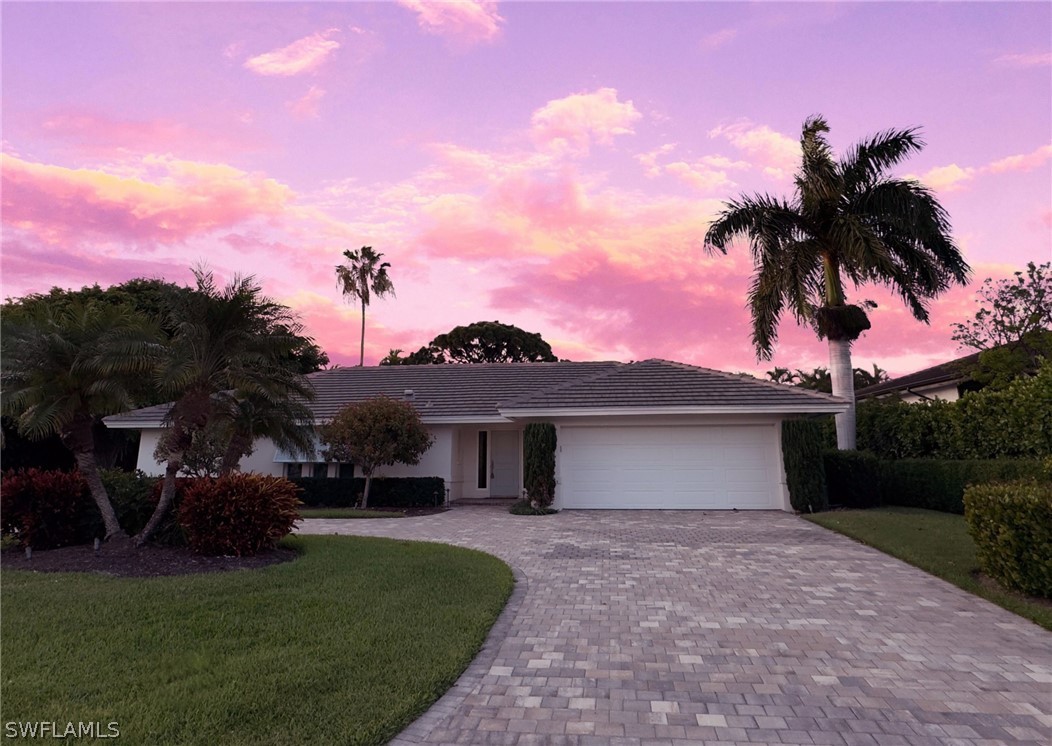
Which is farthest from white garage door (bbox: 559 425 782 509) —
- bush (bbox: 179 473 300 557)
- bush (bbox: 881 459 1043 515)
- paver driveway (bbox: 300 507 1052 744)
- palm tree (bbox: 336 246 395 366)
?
palm tree (bbox: 336 246 395 366)

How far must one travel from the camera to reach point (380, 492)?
1633 centimetres

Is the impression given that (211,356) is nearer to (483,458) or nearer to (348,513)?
(348,513)

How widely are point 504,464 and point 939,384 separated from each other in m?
18.6

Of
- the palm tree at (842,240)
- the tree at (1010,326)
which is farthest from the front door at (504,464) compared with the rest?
the tree at (1010,326)

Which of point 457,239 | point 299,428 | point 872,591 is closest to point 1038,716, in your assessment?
point 872,591

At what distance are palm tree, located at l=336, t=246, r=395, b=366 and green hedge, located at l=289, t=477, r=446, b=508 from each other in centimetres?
2050

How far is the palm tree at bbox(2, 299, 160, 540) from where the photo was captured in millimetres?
7805

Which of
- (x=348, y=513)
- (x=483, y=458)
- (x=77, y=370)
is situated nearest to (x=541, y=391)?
(x=483, y=458)

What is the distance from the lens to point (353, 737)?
3217 mm

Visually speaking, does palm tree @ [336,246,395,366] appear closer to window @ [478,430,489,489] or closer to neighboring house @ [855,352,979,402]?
window @ [478,430,489,489]

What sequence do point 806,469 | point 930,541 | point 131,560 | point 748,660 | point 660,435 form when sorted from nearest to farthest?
point 748,660 < point 131,560 < point 930,541 < point 806,469 < point 660,435

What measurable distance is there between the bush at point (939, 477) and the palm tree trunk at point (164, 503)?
51.2 ft

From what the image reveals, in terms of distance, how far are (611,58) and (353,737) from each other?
40.4ft

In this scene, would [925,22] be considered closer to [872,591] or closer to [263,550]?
[872,591]
